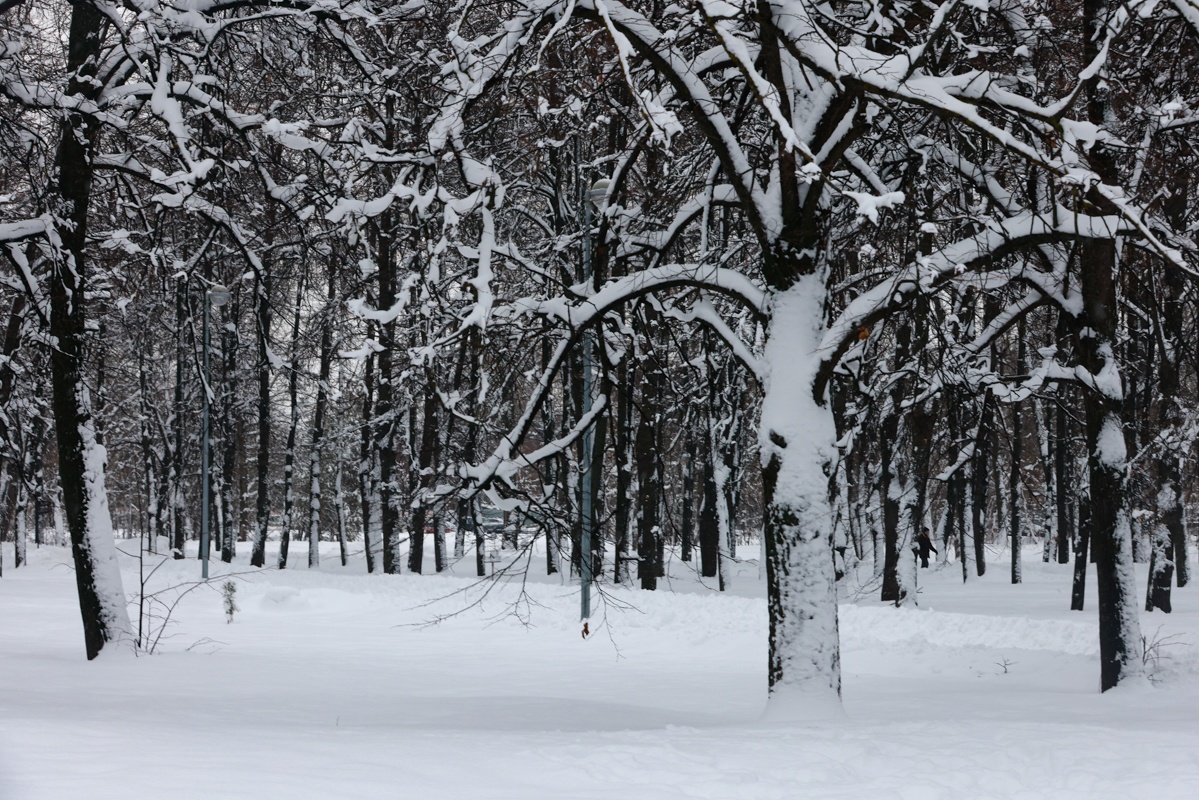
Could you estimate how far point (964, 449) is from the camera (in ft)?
40.8

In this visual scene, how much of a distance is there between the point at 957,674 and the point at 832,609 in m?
6.30

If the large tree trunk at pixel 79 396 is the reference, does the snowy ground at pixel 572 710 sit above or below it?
below

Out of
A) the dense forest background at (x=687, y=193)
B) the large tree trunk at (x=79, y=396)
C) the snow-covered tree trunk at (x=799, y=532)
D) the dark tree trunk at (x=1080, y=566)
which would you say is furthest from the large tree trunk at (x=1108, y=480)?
the large tree trunk at (x=79, y=396)

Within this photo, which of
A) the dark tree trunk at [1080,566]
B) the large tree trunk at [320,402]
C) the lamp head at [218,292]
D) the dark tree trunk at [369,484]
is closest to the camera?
the lamp head at [218,292]

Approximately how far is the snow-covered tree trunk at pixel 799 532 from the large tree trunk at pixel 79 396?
6.84 metres

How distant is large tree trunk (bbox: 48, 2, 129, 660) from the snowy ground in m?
0.70

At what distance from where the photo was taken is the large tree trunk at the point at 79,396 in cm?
1059

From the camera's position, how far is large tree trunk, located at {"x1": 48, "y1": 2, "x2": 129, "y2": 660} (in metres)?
10.6

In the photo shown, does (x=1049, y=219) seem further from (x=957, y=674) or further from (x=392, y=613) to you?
(x=392, y=613)

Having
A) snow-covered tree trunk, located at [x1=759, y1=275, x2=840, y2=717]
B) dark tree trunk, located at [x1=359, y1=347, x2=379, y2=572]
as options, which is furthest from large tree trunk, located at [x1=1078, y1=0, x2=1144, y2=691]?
dark tree trunk, located at [x1=359, y1=347, x2=379, y2=572]

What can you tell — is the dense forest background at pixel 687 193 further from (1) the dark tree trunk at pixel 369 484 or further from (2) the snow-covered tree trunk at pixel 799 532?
(1) the dark tree trunk at pixel 369 484

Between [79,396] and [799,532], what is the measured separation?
24.6 ft

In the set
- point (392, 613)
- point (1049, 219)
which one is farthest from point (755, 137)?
point (392, 613)

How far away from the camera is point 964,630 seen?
1617 centimetres
